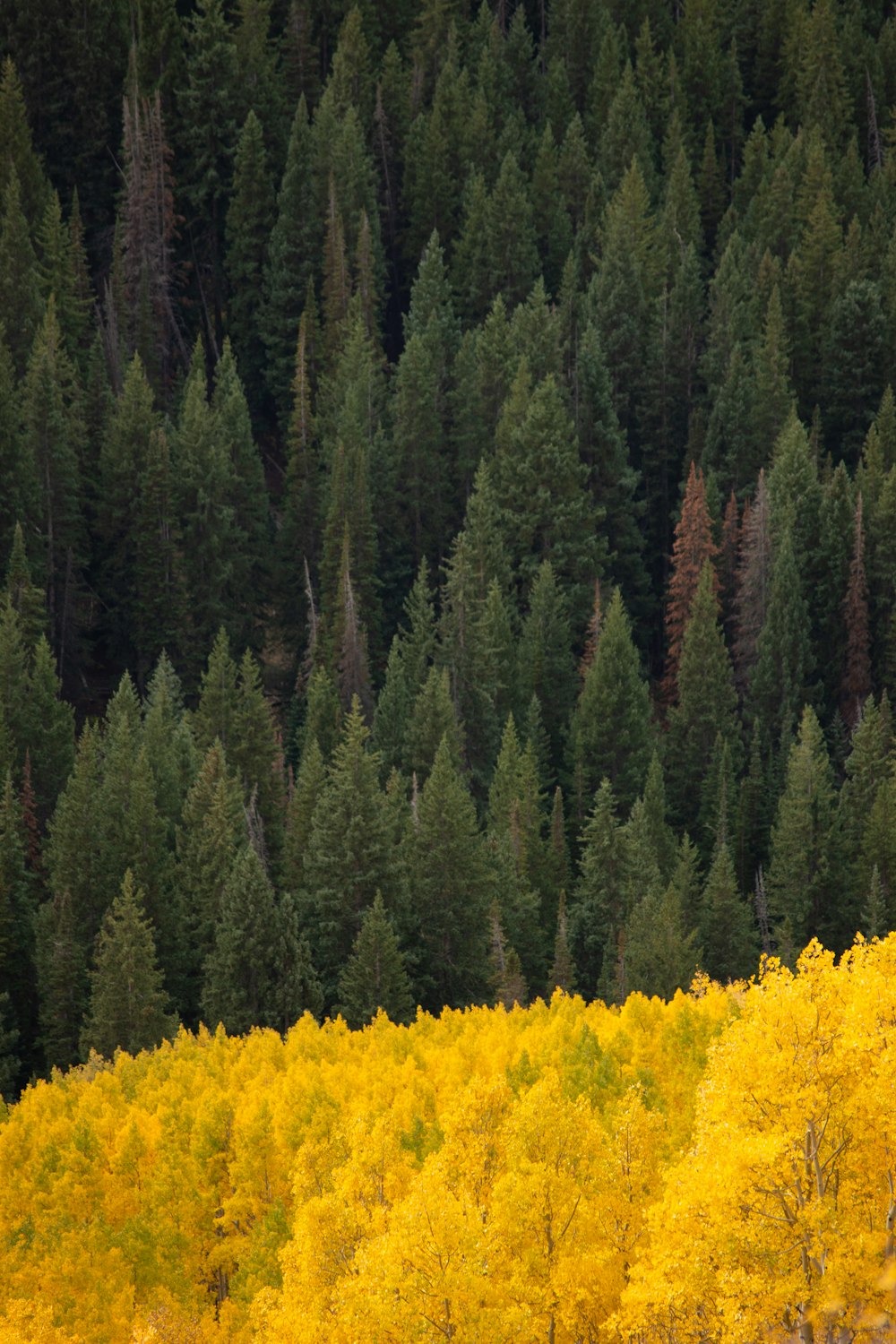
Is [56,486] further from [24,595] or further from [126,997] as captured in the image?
[126,997]

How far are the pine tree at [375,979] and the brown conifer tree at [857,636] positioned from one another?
47.0 m

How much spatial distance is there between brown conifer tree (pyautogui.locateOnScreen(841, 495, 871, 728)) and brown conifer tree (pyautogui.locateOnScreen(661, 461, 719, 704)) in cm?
835

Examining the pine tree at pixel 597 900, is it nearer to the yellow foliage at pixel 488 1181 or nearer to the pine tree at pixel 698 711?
the pine tree at pixel 698 711

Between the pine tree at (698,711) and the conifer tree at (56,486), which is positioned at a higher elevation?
the conifer tree at (56,486)

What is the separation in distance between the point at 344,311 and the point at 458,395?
1300cm

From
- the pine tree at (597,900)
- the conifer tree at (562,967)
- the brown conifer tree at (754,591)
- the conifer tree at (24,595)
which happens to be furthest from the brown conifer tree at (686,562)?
the conifer tree at (24,595)

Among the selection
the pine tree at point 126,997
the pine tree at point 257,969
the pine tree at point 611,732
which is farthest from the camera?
the pine tree at point 611,732

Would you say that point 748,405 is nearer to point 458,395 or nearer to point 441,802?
point 458,395

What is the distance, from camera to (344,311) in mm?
158750

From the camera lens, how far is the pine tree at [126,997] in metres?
89.2

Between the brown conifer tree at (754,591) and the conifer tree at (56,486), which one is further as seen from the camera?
the brown conifer tree at (754,591)

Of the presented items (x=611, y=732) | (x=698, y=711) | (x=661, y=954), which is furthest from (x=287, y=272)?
(x=661, y=954)

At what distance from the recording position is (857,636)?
13438cm

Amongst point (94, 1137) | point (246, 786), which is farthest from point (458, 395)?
point (94, 1137)
